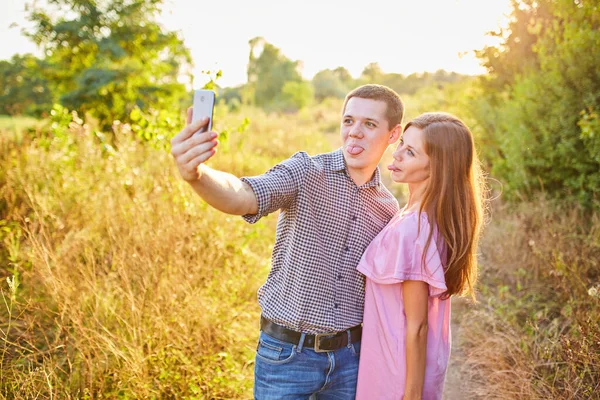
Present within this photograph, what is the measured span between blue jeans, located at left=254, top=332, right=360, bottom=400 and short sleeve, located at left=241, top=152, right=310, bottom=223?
581 mm

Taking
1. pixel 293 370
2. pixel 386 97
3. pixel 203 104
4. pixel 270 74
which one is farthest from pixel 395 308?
pixel 270 74

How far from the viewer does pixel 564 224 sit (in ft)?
15.6

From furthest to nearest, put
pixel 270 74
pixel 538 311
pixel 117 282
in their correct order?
pixel 270 74
pixel 538 311
pixel 117 282

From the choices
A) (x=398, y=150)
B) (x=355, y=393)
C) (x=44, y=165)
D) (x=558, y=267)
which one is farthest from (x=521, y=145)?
(x=44, y=165)

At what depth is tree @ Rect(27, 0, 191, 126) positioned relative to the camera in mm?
9148

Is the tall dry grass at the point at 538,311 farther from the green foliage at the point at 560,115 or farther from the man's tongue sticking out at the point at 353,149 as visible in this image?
the man's tongue sticking out at the point at 353,149

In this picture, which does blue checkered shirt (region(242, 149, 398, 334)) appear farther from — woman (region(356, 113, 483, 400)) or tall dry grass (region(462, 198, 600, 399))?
tall dry grass (region(462, 198, 600, 399))

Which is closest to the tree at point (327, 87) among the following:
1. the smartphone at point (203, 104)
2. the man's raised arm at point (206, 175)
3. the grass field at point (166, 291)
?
the grass field at point (166, 291)

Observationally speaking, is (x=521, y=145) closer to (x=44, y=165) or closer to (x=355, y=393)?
(x=355, y=393)

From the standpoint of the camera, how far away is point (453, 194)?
6.56ft

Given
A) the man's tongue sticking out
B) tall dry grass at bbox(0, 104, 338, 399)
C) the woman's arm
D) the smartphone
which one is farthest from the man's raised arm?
tall dry grass at bbox(0, 104, 338, 399)

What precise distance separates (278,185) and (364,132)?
0.55 meters

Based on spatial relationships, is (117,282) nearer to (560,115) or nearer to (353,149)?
(353,149)

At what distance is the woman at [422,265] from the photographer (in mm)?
1882
